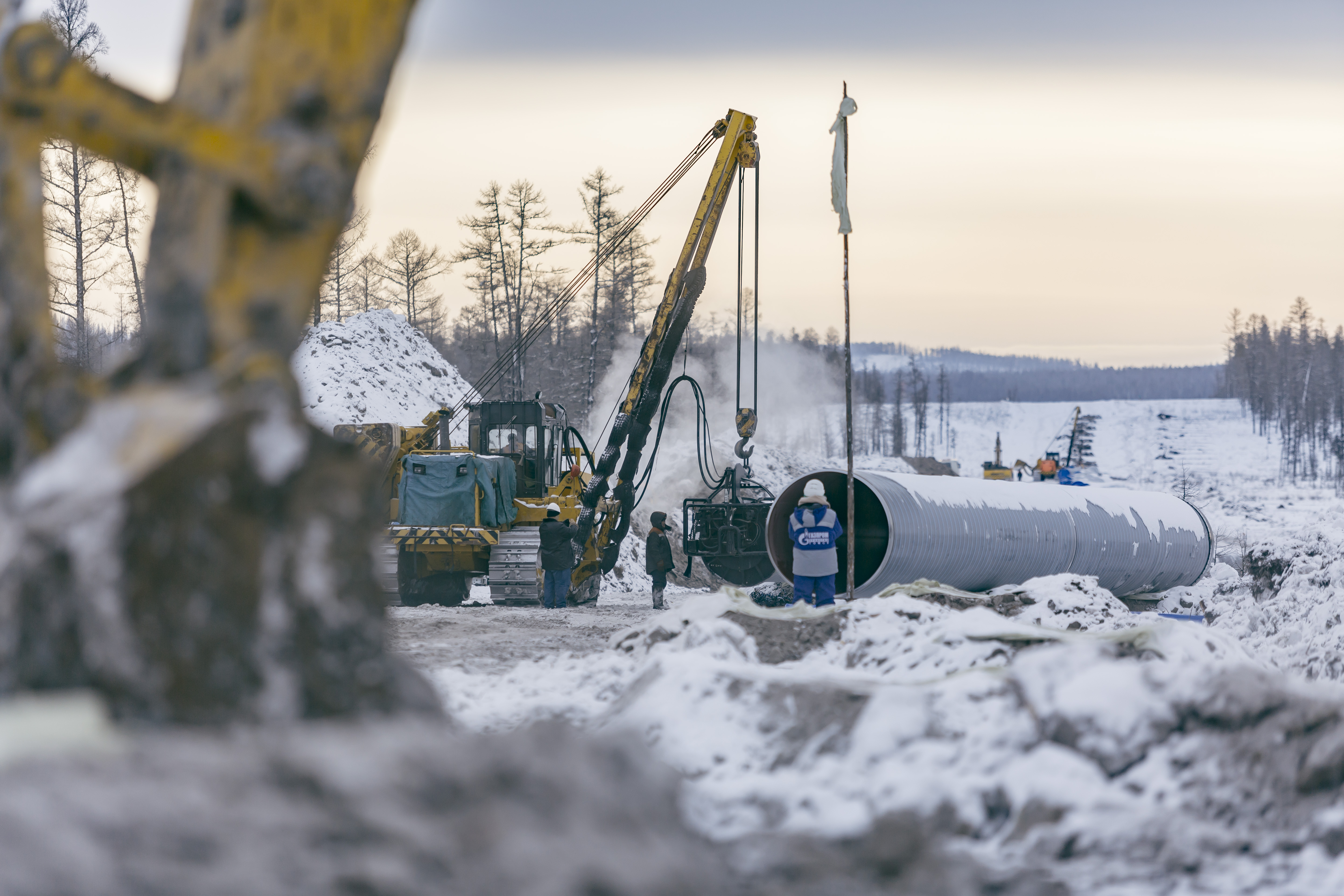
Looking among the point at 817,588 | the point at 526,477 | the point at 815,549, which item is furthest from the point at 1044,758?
the point at 526,477

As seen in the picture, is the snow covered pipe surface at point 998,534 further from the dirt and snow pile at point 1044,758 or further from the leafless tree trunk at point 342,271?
the leafless tree trunk at point 342,271

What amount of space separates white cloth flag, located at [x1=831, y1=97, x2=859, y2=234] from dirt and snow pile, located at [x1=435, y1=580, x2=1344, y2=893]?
6.04m

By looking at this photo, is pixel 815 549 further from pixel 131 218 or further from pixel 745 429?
pixel 131 218

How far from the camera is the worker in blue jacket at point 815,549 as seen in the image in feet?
39.1

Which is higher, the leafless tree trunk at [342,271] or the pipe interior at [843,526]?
the leafless tree trunk at [342,271]

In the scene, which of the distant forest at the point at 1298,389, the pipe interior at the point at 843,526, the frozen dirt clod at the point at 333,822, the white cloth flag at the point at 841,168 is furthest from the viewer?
the distant forest at the point at 1298,389

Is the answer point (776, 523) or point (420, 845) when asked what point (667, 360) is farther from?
point (420, 845)

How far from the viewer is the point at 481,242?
4984cm

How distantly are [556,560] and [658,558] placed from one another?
5.80 ft

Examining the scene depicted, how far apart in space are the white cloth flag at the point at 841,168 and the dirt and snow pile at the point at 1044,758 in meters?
6.04

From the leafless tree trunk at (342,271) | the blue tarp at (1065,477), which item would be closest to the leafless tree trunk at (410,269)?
the leafless tree trunk at (342,271)

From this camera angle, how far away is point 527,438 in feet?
64.2

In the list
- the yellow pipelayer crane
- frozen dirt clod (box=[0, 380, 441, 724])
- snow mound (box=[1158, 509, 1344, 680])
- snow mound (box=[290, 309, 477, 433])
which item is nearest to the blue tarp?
snow mound (box=[1158, 509, 1344, 680])

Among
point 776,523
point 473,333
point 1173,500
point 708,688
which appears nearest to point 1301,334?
point 473,333
